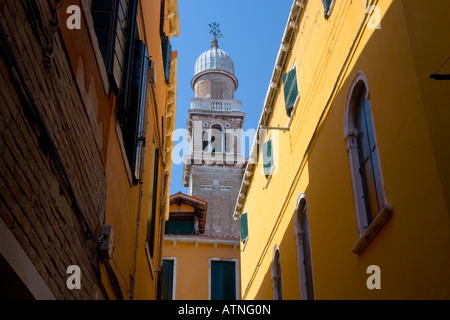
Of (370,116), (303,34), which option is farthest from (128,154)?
(303,34)

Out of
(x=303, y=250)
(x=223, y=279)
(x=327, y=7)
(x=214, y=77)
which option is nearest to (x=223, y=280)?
(x=223, y=279)

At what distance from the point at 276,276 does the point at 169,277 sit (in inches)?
344

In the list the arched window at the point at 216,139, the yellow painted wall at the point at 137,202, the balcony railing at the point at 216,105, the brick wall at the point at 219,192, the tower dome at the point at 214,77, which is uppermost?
the tower dome at the point at 214,77

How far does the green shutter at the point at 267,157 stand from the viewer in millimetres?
14475

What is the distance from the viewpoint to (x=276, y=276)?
1364 cm

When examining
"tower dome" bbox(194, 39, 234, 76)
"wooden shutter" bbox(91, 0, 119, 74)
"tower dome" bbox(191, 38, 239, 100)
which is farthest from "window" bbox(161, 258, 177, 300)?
"tower dome" bbox(194, 39, 234, 76)

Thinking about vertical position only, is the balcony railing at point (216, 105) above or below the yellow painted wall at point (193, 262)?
above

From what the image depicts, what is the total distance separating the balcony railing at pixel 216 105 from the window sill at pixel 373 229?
37.7 meters

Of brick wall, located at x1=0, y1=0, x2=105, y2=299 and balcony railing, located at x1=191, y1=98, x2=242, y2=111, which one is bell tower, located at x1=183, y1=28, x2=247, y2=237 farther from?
brick wall, located at x1=0, y1=0, x2=105, y2=299

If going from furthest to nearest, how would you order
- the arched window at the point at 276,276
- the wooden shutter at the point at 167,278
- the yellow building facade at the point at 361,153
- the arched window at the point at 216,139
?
the arched window at the point at 216,139 < the wooden shutter at the point at 167,278 < the arched window at the point at 276,276 < the yellow building facade at the point at 361,153

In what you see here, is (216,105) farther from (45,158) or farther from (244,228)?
(45,158)

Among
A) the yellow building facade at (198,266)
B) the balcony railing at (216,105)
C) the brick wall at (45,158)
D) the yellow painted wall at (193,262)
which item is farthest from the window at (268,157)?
the balcony railing at (216,105)

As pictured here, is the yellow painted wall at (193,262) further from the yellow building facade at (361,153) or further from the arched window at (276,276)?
the arched window at (276,276)

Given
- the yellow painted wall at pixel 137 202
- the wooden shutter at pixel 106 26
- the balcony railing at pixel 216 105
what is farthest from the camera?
the balcony railing at pixel 216 105
